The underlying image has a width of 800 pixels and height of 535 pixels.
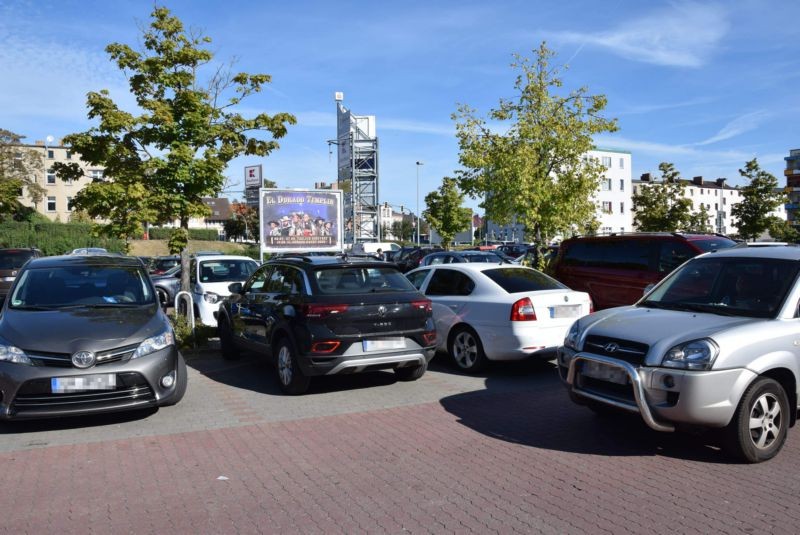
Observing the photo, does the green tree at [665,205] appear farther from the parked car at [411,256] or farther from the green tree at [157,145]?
the green tree at [157,145]

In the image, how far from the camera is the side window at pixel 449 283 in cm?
905

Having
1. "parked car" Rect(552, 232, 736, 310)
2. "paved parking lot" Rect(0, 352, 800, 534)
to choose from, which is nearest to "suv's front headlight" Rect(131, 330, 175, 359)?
"paved parking lot" Rect(0, 352, 800, 534)

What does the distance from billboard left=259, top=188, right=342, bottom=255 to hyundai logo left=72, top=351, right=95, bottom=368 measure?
11625 mm

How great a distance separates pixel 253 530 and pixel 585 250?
10.1 metres

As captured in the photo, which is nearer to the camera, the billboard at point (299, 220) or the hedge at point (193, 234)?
the billboard at point (299, 220)

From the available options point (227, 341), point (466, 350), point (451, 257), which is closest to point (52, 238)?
point (451, 257)

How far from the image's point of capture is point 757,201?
39281 millimetres

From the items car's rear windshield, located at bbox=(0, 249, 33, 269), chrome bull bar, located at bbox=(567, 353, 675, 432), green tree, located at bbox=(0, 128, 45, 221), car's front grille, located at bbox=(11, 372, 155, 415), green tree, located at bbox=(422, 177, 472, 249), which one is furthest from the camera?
green tree, located at bbox=(0, 128, 45, 221)

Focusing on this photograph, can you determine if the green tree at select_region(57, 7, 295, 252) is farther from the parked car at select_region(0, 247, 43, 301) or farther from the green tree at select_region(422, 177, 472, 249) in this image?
the green tree at select_region(422, 177, 472, 249)

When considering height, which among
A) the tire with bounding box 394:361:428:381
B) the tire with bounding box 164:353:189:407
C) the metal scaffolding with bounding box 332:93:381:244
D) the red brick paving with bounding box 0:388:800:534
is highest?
the metal scaffolding with bounding box 332:93:381:244

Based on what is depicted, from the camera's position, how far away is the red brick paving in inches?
161

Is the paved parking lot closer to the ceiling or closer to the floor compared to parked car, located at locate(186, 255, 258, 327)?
closer to the floor

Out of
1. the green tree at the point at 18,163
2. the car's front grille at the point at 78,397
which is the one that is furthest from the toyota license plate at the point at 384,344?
the green tree at the point at 18,163

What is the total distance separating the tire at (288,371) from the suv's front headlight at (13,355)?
2.67 m
